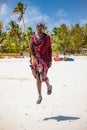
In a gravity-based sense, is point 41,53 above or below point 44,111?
above

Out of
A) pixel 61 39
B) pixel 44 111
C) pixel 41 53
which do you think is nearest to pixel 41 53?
pixel 41 53

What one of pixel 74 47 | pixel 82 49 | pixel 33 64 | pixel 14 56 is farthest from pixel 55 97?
pixel 82 49

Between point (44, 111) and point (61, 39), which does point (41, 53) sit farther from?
point (61, 39)

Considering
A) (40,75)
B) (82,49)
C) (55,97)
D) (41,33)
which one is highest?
(41,33)

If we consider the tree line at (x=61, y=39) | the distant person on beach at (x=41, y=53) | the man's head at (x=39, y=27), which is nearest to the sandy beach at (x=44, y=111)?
the distant person on beach at (x=41, y=53)

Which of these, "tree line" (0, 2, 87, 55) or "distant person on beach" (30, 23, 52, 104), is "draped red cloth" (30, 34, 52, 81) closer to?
"distant person on beach" (30, 23, 52, 104)

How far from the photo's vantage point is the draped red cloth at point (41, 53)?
5.30 metres

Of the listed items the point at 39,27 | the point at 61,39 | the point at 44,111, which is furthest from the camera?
the point at 61,39

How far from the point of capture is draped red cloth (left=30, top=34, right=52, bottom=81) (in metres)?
5.30

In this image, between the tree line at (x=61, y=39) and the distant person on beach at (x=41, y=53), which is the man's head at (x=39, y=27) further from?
the tree line at (x=61, y=39)

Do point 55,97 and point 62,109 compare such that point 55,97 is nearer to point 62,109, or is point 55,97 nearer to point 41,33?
point 62,109

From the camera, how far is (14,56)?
41.4 meters

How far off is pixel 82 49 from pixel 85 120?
60.3 metres

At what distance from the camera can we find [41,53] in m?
5.34
